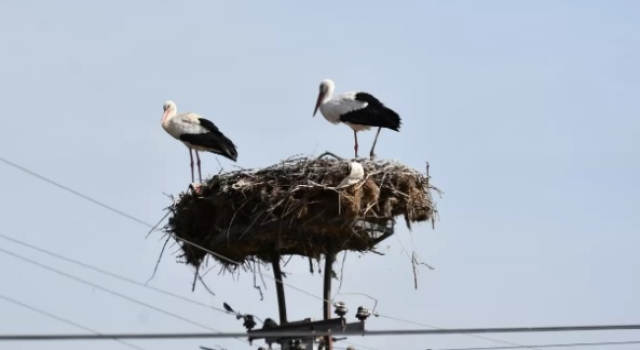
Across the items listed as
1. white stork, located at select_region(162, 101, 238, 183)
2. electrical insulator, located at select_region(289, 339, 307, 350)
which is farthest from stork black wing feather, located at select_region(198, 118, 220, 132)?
electrical insulator, located at select_region(289, 339, 307, 350)

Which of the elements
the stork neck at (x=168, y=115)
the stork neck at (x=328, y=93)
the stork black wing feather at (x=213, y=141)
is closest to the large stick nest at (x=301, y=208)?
the stork black wing feather at (x=213, y=141)

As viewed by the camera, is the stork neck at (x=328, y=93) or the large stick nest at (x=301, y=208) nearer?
the large stick nest at (x=301, y=208)

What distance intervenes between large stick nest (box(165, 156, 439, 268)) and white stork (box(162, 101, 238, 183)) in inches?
62.9

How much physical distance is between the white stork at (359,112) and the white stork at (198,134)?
110cm

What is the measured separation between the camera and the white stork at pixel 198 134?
15.5 m

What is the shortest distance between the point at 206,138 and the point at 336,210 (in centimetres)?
319

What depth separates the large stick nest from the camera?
12922 millimetres

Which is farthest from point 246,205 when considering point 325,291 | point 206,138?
point 206,138

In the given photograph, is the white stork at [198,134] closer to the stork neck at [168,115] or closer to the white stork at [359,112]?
the stork neck at [168,115]

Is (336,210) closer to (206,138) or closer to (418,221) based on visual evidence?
(418,221)

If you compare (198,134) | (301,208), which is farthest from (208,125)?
(301,208)

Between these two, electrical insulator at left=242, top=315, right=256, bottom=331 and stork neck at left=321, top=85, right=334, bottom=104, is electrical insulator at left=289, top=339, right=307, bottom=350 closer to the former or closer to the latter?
electrical insulator at left=242, top=315, right=256, bottom=331

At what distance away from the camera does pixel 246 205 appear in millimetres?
13250

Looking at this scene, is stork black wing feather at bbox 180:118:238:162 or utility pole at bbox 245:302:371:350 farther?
stork black wing feather at bbox 180:118:238:162
